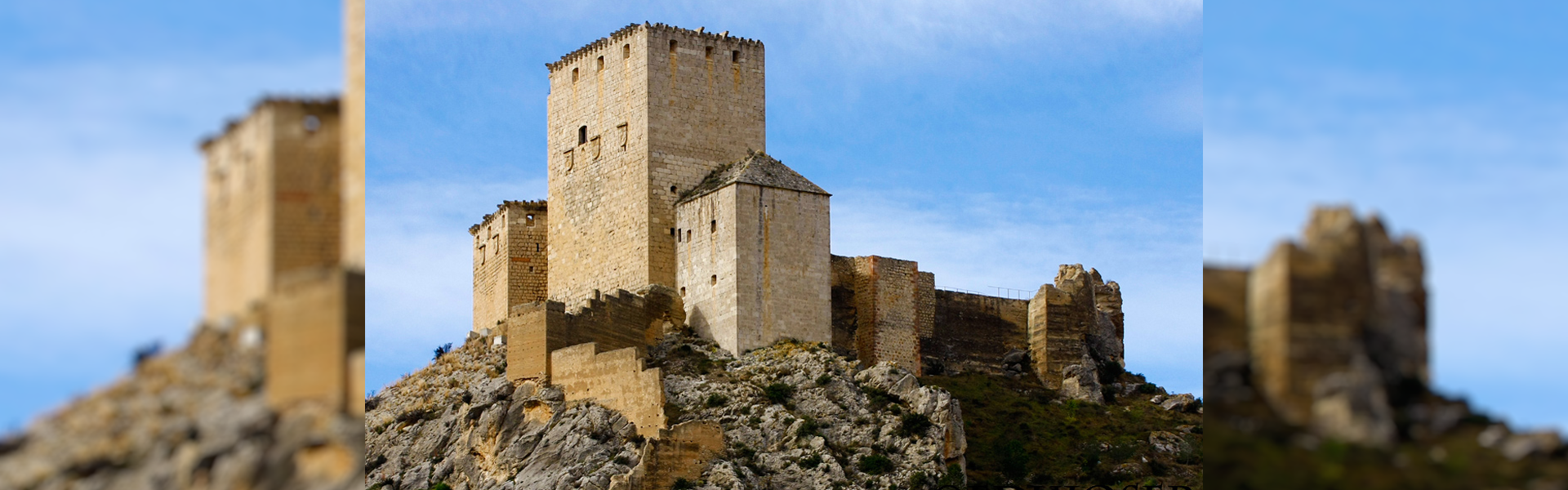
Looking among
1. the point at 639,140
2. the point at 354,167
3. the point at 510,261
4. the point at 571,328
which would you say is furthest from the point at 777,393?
the point at 354,167

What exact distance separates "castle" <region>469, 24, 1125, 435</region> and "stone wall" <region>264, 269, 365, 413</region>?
34909 millimetres

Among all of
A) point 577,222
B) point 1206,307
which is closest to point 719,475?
point 577,222

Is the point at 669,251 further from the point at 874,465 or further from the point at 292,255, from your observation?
the point at 292,255

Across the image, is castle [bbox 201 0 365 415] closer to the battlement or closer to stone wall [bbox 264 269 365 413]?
stone wall [bbox 264 269 365 413]

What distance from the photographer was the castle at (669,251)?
4419cm

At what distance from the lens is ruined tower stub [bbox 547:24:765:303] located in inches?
1838

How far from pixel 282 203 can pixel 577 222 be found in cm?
4146

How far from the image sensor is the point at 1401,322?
6.79 meters

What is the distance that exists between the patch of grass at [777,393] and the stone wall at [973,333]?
8.33 meters

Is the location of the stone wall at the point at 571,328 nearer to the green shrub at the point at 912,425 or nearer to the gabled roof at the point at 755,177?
the gabled roof at the point at 755,177

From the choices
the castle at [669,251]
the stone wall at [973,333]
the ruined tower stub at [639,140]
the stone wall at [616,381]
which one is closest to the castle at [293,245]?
the stone wall at [616,381]

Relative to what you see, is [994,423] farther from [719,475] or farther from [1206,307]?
[1206,307]

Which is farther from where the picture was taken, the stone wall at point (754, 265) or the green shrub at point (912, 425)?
the stone wall at point (754, 265)

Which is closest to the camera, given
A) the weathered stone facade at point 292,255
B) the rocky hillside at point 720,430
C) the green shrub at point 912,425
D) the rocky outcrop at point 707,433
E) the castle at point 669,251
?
the weathered stone facade at point 292,255
